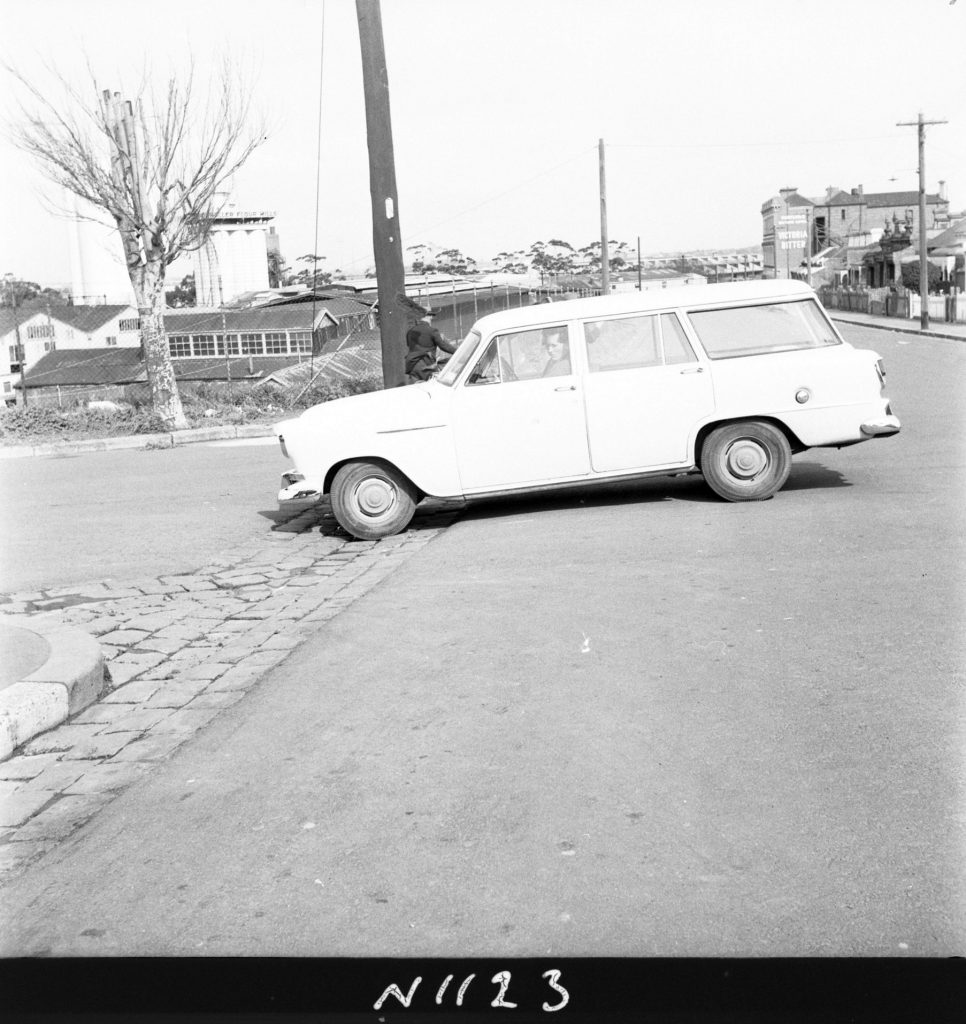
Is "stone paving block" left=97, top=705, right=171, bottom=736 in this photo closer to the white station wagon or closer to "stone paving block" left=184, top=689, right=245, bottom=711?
"stone paving block" left=184, top=689, right=245, bottom=711

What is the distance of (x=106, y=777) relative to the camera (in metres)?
4.95

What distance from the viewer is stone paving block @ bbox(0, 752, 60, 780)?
5.05 m

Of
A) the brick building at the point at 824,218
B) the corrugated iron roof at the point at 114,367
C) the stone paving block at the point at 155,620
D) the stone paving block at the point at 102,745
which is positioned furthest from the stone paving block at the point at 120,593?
the brick building at the point at 824,218

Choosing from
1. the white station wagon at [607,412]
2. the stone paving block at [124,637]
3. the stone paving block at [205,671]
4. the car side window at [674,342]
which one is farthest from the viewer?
the car side window at [674,342]

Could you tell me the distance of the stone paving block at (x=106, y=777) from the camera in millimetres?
4820

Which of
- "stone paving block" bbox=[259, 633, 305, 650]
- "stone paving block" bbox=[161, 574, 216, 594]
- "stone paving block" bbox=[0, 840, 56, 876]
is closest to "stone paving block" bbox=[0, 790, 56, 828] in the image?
"stone paving block" bbox=[0, 840, 56, 876]

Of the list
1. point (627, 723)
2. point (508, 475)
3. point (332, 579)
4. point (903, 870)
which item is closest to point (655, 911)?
point (903, 870)

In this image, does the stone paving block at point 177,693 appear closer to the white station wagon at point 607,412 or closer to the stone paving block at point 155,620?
the stone paving block at point 155,620

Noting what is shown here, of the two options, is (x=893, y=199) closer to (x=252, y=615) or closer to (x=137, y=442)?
(x=137, y=442)

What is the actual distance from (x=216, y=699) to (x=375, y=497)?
13.4 ft

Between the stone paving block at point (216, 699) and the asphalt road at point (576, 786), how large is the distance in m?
0.12

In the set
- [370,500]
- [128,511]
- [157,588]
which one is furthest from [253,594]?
[128,511]
